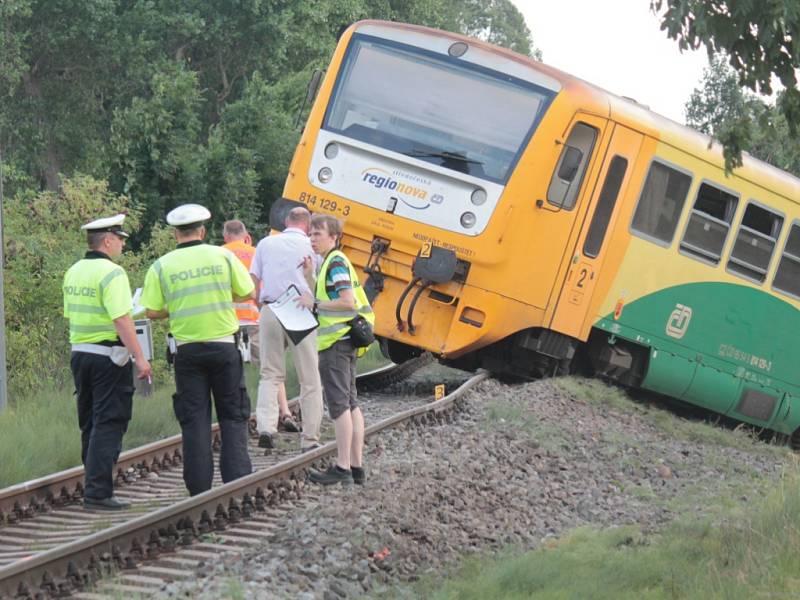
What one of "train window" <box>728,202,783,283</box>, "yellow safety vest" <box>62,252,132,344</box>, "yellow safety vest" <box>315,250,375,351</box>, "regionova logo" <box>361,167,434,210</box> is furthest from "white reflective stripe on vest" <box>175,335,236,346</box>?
"train window" <box>728,202,783,283</box>

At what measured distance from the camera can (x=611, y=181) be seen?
571 inches

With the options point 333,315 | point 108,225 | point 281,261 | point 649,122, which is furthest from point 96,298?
point 649,122

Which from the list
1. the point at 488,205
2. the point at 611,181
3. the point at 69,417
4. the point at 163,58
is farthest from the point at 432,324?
the point at 163,58

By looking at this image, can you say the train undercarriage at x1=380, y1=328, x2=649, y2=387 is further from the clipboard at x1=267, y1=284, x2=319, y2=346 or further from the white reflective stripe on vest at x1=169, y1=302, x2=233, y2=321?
the white reflective stripe on vest at x1=169, y1=302, x2=233, y2=321

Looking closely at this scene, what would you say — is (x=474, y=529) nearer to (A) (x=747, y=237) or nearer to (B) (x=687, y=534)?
(B) (x=687, y=534)

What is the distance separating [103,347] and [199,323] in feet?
2.13

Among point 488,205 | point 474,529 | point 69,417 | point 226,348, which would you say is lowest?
point 69,417

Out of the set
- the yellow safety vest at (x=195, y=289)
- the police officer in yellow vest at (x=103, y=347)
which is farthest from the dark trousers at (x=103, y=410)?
the yellow safety vest at (x=195, y=289)

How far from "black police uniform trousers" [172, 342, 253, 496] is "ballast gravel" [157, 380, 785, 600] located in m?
0.75

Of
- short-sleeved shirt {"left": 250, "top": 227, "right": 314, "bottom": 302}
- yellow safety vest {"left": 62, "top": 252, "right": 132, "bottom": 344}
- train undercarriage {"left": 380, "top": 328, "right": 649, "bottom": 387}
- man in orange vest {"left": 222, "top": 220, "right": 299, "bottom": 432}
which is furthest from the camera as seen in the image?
train undercarriage {"left": 380, "top": 328, "right": 649, "bottom": 387}

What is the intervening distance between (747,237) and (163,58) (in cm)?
2587

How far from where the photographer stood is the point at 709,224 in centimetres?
1571

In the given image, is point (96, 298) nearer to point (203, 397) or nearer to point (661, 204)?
point (203, 397)

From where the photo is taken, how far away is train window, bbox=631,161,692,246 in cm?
1490
